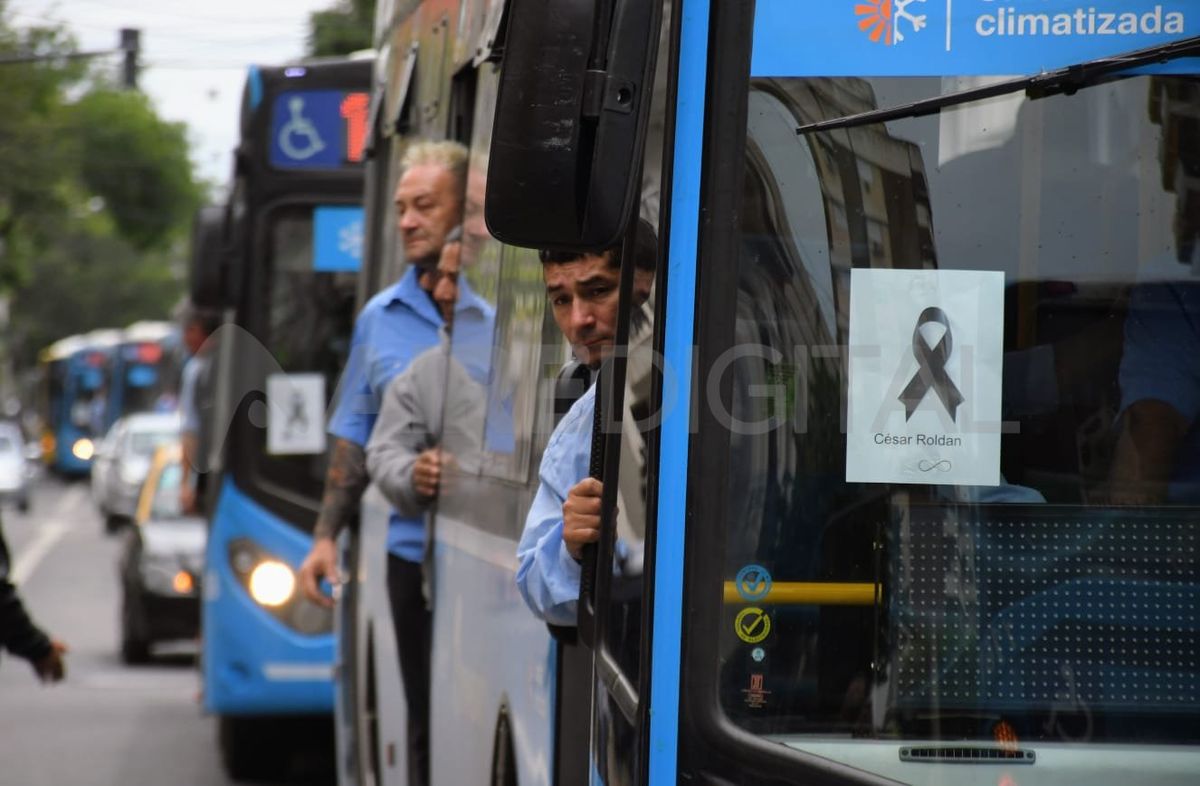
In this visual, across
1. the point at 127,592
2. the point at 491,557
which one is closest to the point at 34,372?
the point at 127,592

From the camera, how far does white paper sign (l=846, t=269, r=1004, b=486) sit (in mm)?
3074

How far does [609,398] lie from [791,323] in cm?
38

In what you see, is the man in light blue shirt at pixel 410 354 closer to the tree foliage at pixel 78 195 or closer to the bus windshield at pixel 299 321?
the bus windshield at pixel 299 321

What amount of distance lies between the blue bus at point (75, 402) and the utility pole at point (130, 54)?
33.3 m

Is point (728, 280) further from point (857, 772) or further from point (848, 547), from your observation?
point (857, 772)

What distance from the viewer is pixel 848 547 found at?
3.08m

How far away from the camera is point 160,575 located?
53.0 feet

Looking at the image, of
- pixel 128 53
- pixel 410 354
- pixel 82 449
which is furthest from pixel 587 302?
pixel 82 449

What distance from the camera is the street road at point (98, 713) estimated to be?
37.5 feet

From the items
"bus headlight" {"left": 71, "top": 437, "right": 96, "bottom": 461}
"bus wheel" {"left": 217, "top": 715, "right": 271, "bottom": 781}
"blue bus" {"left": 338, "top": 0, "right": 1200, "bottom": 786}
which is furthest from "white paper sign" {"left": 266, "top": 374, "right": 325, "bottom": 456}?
"bus headlight" {"left": 71, "top": 437, "right": 96, "bottom": 461}

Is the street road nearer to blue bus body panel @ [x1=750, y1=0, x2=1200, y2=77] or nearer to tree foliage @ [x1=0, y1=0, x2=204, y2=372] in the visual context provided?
tree foliage @ [x1=0, y1=0, x2=204, y2=372]

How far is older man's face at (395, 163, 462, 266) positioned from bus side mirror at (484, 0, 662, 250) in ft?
7.68

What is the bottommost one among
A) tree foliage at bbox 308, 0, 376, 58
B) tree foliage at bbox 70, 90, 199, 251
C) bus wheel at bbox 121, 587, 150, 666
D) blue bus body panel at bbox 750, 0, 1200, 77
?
bus wheel at bbox 121, 587, 150, 666

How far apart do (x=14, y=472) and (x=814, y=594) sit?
43310 millimetres
